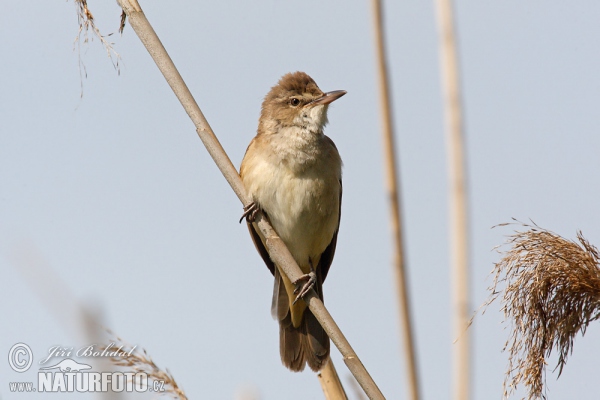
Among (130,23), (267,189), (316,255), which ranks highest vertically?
(130,23)

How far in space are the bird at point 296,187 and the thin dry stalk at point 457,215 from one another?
242 cm

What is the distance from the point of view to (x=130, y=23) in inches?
106

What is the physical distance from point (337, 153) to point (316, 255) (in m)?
0.72

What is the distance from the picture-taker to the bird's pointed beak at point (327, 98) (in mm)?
4379

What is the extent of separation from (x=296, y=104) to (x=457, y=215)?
10.1ft

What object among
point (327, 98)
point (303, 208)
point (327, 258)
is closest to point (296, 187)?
point (303, 208)

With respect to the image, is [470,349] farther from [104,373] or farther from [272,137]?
[272,137]

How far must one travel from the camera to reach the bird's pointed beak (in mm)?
4379

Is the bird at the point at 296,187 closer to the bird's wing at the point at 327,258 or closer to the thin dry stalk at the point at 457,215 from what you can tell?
the bird's wing at the point at 327,258

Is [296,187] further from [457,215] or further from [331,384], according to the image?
[457,215]

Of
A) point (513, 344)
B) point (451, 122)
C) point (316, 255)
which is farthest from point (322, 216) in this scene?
point (451, 122)

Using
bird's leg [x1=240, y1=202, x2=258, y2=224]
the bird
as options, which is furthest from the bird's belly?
bird's leg [x1=240, y1=202, x2=258, y2=224]

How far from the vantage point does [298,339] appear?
15.1 feet

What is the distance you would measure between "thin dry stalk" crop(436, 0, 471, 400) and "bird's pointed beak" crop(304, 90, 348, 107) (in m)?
2.64
